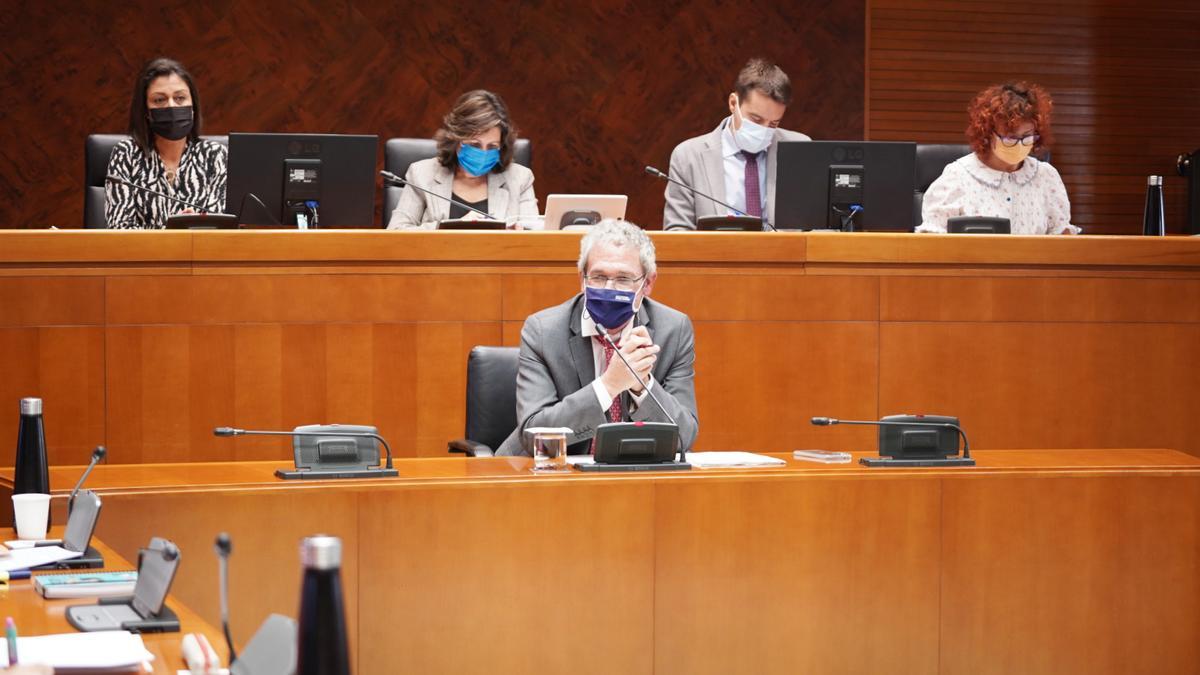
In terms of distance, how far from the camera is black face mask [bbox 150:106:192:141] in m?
4.93

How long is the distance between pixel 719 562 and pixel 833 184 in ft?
7.80

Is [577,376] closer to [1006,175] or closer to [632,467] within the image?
[632,467]

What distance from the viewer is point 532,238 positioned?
4332 mm

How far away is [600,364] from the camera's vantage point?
11.6 feet

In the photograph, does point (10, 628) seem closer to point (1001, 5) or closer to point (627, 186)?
point (627, 186)

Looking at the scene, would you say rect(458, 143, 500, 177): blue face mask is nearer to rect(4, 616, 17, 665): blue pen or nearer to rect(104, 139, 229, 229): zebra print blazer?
rect(104, 139, 229, 229): zebra print blazer

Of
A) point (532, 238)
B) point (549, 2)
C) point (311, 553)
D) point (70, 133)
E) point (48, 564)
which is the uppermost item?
point (549, 2)

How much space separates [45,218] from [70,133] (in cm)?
39

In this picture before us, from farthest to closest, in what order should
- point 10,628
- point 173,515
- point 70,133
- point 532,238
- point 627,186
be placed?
point 627,186, point 70,133, point 532,238, point 173,515, point 10,628

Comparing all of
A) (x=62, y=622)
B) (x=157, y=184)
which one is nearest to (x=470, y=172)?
(x=157, y=184)

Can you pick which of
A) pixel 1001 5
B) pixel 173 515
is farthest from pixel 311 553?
pixel 1001 5

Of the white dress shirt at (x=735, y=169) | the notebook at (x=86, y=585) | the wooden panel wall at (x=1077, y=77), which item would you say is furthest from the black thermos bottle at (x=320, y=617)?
the wooden panel wall at (x=1077, y=77)

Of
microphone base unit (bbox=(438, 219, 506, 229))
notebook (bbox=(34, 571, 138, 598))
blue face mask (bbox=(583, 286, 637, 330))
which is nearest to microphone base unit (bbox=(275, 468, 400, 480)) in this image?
notebook (bbox=(34, 571, 138, 598))

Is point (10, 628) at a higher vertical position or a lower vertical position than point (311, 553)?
lower
